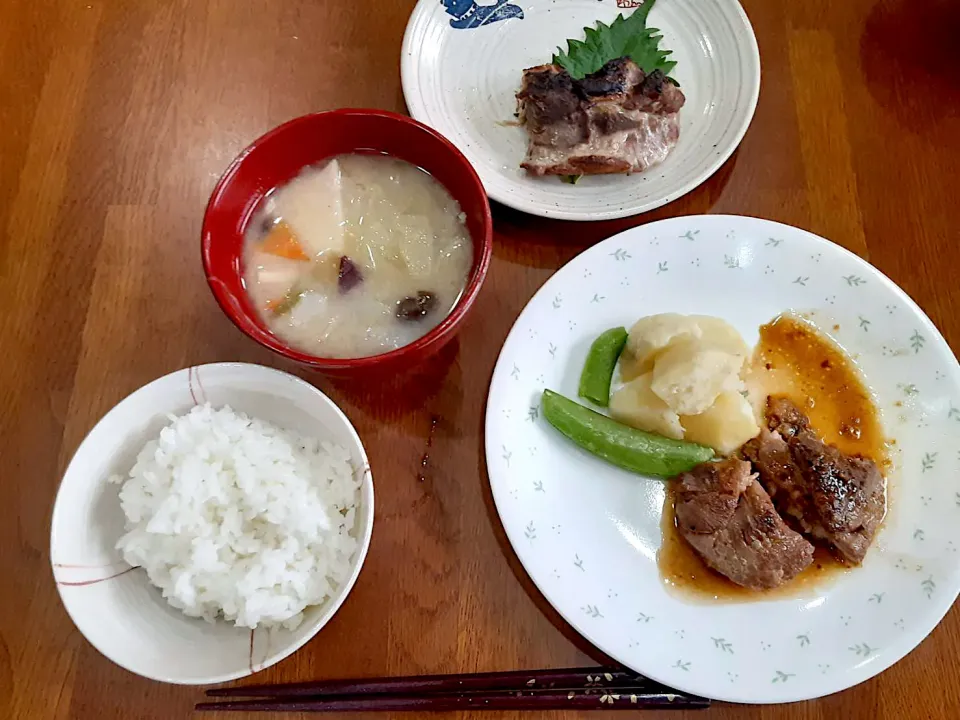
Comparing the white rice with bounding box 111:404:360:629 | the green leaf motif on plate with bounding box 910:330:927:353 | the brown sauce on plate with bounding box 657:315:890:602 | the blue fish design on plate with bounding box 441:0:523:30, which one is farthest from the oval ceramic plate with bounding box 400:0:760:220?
the white rice with bounding box 111:404:360:629

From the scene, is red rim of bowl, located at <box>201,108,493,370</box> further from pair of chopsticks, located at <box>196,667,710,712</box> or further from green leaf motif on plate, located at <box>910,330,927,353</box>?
green leaf motif on plate, located at <box>910,330,927,353</box>

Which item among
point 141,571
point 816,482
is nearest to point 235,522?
point 141,571

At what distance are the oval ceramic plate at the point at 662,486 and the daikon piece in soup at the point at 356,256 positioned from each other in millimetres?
261

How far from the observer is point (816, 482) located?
166 centimetres

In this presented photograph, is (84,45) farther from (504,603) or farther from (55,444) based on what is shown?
(504,603)

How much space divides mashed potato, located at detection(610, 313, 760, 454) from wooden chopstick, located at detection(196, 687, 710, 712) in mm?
587

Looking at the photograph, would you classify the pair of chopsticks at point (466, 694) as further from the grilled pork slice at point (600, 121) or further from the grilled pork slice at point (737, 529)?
the grilled pork slice at point (600, 121)

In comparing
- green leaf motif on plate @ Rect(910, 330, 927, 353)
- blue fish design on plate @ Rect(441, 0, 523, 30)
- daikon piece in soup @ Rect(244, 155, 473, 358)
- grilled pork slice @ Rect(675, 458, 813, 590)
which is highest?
blue fish design on plate @ Rect(441, 0, 523, 30)

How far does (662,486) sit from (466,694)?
65 cm

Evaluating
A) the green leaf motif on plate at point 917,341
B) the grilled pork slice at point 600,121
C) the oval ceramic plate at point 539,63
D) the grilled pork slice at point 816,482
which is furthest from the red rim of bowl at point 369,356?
the green leaf motif on plate at point 917,341

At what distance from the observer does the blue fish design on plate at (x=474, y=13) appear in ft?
6.86

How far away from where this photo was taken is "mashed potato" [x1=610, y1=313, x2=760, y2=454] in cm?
167

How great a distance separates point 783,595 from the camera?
5.27 ft

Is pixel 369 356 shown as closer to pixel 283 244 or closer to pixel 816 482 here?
pixel 283 244
